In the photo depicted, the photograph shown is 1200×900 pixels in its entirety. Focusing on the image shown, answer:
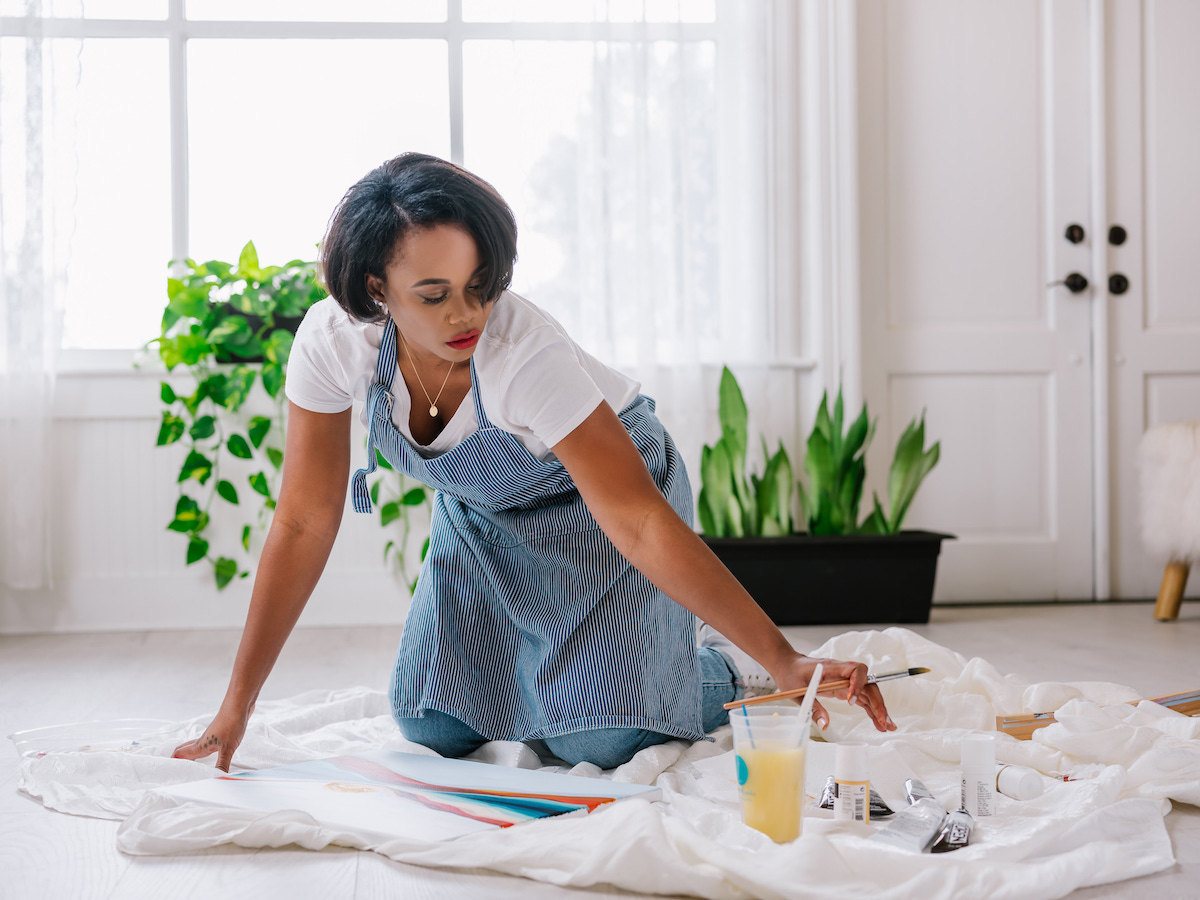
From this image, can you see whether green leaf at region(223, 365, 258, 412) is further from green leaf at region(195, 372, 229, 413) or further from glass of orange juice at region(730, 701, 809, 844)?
glass of orange juice at region(730, 701, 809, 844)

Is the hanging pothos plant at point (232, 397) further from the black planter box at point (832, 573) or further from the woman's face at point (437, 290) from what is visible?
the woman's face at point (437, 290)

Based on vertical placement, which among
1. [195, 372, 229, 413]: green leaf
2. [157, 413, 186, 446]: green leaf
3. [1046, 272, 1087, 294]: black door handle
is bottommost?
[157, 413, 186, 446]: green leaf

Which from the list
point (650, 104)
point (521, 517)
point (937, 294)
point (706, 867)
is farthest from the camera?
point (937, 294)

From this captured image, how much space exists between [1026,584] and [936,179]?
114 centimetres

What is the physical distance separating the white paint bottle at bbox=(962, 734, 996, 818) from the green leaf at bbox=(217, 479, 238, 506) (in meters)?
2.06

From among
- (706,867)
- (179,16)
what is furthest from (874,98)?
(706,867)

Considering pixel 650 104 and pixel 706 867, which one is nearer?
pixel 706 867

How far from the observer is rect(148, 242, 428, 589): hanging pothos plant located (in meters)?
2.72

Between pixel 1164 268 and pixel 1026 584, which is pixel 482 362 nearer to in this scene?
pixel 1026 584

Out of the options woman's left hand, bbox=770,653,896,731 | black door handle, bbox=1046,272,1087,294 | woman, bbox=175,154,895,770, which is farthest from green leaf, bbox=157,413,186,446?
black door handle, bbox=1046,272,1087,294

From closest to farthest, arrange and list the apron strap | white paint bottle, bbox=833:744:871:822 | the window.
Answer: white paint bottle, bbox=833:744:871:822, the apron strap, the window

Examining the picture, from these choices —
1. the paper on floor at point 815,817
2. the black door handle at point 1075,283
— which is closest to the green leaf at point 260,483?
the paper on floor at point 815,817

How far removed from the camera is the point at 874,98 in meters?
3.02

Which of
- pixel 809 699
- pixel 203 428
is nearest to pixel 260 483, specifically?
pixel 203 428
